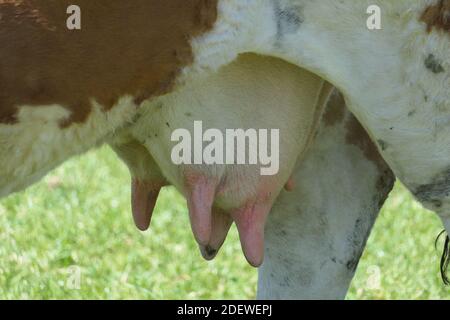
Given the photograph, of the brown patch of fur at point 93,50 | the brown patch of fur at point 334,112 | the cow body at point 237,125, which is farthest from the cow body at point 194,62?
the brown patch of fur at point 334,112

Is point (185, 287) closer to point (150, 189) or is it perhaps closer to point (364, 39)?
point (150, 189)

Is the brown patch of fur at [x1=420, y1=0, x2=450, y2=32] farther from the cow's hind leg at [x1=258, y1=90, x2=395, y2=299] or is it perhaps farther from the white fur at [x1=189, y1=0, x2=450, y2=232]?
the cow's hind leg at [x1=258, y1=90, x2=395, y2=299]

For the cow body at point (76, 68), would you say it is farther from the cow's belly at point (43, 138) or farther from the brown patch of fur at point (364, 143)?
the brown patch of fur at point (364, 143)

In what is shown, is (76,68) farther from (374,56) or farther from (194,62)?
(374,56)

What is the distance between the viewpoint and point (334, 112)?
3.35m

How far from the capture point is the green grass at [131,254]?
430 centimetres

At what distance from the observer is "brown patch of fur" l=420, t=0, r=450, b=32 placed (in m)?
2.63

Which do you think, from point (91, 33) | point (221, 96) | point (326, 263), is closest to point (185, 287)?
point (326, 263)

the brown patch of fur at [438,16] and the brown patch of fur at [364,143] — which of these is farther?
the brown patch of fur at [364,143]

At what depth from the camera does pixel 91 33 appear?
2.46m

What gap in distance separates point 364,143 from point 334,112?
0.12m

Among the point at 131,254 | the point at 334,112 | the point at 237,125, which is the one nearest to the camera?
the point at 237,125

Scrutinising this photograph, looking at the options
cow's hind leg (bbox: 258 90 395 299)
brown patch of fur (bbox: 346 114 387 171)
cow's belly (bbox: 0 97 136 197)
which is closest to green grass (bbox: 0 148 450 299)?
cow's hind leg (bbox: 258 90 395 299)

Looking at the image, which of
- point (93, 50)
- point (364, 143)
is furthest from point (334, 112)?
point (93, 50)
